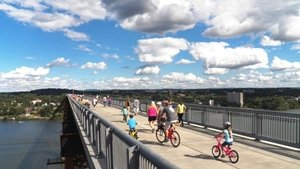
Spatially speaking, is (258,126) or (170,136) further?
(258,126)

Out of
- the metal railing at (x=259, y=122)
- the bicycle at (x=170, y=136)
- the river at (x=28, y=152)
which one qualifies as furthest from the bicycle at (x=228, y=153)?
the river at (x=28, y=152)

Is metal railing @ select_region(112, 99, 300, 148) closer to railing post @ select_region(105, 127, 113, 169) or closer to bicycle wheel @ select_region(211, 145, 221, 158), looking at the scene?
bicycle wheel @ select_region(211, 145, 221, 158)

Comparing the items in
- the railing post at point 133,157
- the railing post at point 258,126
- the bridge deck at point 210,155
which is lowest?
the bridge deck at point 210,155

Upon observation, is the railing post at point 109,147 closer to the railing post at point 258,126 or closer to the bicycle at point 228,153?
the bicycle at point 228,153

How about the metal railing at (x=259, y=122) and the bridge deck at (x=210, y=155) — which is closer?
the bridge deck at (x=210, y=155)

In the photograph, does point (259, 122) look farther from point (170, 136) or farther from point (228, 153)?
point (228, 153)

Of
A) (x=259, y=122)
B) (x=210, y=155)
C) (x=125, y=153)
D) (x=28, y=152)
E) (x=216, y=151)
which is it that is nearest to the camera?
(x=125, y=153)

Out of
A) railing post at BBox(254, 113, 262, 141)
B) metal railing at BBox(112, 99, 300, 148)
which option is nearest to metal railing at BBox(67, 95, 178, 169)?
metal railing at BBox(112, 99, 300, 148)

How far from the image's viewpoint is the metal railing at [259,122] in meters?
13.7

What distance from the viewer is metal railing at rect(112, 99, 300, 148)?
13.7 meters

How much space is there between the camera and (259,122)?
15.9m

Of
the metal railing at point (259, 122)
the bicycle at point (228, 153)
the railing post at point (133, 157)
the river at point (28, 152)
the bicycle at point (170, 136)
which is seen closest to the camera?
the railing post at point (133, 157)

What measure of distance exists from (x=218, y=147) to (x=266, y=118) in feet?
11.9

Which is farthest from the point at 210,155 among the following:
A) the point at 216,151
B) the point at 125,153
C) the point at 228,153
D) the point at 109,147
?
the point at 125,153
